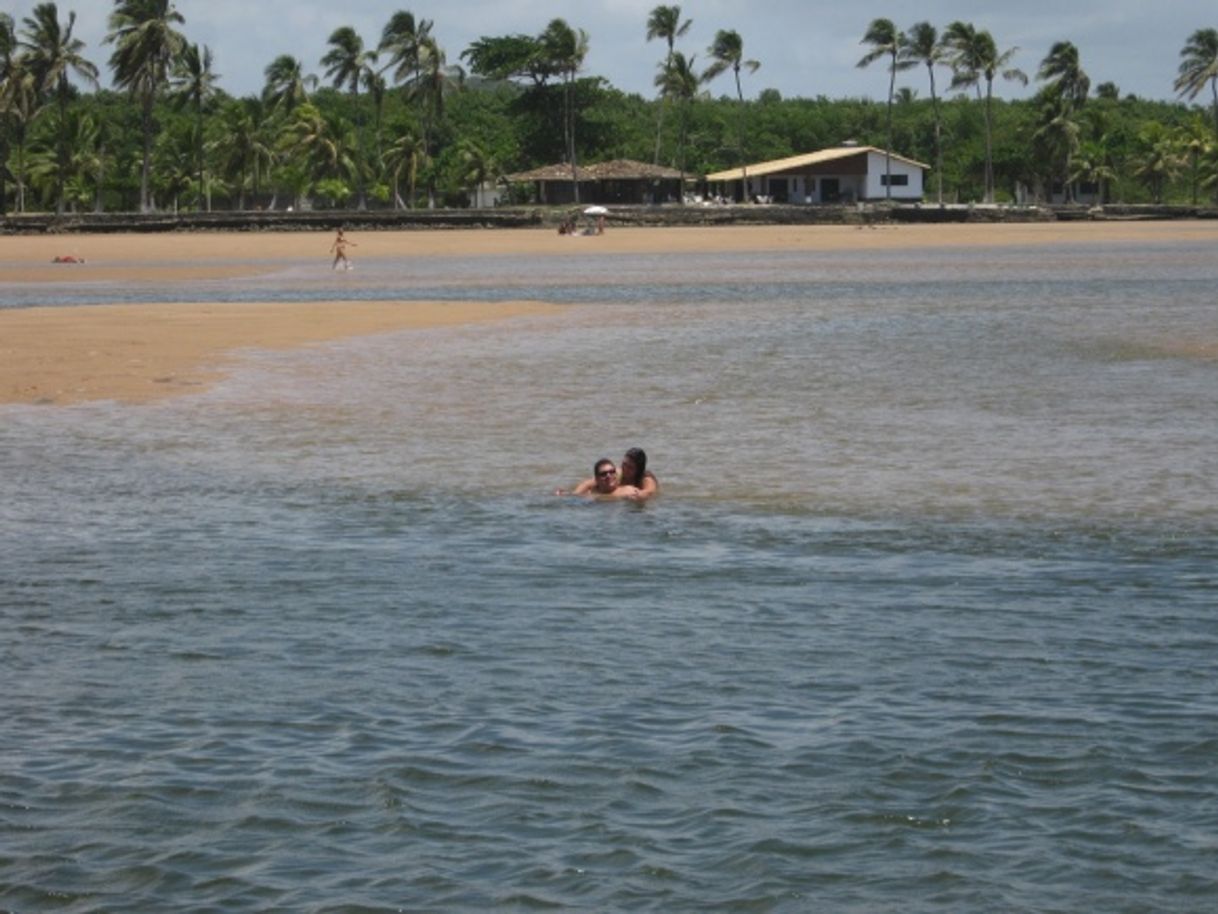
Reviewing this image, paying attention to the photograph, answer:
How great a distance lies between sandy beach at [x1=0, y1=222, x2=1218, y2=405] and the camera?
83.5 ft

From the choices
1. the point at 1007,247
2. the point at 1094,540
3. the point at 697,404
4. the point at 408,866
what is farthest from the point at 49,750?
the point at 1007,247

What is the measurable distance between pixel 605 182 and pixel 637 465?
287 feet

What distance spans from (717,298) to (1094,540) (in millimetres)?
27762

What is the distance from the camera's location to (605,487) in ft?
48.6


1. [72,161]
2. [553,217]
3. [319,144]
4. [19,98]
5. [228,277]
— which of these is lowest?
[228,277]

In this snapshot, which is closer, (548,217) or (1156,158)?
(548,217)

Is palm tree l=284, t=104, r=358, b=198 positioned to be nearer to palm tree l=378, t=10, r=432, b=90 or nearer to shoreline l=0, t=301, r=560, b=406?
palm tree l=378, t=10, r=432, b=90

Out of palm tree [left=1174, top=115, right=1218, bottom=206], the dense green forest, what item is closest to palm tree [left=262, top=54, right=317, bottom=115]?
the dense green forest

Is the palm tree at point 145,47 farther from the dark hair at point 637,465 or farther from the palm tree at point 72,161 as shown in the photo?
the dark hair at point 637,465

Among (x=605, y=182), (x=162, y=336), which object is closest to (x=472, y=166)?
(x=605, y=182)

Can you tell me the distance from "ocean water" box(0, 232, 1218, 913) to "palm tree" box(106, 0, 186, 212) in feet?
234

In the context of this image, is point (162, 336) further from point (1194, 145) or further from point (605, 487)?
point (1194, 145)

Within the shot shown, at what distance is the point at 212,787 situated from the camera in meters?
8.03

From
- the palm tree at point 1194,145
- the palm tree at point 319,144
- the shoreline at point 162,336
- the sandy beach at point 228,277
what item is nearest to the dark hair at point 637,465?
the shoreline at point 162,336
